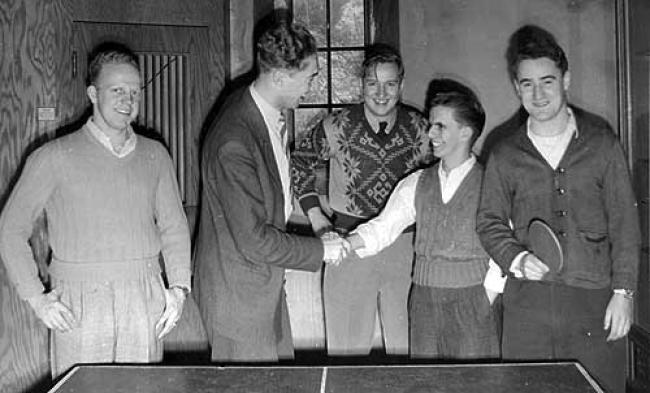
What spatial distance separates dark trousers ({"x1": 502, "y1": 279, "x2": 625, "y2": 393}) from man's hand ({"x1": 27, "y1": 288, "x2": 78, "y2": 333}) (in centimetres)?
162

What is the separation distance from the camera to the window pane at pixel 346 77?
4.70 metres

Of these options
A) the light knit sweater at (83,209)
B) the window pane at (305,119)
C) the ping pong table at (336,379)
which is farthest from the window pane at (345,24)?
the ping pong table at (336,379)

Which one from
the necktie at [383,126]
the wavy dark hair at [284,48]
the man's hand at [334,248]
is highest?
the wavy dark hair at [284,48]

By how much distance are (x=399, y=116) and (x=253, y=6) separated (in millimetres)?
1483

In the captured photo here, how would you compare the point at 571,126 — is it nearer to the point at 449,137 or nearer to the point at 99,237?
the point at 449,137

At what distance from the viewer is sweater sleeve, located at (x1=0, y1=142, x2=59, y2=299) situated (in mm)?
2812

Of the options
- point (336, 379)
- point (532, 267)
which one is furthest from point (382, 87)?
point (336, 379)

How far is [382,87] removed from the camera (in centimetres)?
354

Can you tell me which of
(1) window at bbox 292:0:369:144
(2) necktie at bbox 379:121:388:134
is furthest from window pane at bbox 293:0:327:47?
(2) necktie at bbox 379:121:388:134

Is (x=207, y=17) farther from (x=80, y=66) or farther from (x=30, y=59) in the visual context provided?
(x=30, y=59)

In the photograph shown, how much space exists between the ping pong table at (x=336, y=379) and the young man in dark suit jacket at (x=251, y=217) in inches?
18.8

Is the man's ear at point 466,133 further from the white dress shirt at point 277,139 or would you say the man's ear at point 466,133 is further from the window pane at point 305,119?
the window pane at point 305,119

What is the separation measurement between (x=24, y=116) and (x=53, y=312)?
1557 millimetres

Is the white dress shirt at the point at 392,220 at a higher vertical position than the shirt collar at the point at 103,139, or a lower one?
lower
